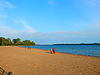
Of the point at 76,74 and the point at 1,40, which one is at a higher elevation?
the point at 1,40

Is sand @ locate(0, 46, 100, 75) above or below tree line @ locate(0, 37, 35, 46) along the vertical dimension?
below

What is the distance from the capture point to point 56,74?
7.11 m

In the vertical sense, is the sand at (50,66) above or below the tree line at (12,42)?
below

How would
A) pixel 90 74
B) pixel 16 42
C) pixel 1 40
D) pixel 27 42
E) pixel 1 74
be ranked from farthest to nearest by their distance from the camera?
pixel 27 42, pixel 16 42, pixel 1 40, pixel 90 74, pixel 1 74

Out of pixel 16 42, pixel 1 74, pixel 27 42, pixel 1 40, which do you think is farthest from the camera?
pixel 27 42

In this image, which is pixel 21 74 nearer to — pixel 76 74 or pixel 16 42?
pixel 76 74

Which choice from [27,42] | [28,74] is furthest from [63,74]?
[27,42]

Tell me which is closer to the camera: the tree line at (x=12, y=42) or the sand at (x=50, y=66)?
the sand at (x=50, y=66)

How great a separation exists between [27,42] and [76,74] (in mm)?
169597

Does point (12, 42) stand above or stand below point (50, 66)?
above

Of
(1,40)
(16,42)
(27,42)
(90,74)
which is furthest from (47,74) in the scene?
(27,42)

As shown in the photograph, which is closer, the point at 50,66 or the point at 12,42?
the point at 50,66

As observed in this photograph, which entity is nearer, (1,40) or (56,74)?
(56,74)

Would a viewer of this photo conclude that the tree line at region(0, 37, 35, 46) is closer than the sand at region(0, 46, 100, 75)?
No
